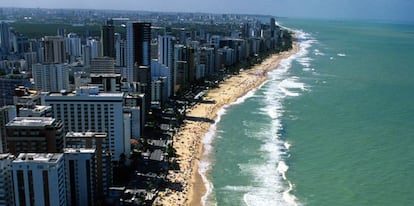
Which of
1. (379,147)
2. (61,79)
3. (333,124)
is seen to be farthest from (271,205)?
(61,79)

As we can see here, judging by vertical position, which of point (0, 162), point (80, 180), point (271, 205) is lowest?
point (271, 205)

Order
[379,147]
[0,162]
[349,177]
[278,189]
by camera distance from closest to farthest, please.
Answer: [0,162], [278,189], [349,177], [379,147]

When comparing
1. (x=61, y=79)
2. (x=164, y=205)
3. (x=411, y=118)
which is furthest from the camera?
(x=61, y=79)

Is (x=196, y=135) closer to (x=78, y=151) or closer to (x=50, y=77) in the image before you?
(x=78, y=151)

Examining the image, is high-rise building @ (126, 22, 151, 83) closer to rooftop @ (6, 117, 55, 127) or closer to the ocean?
the ocean

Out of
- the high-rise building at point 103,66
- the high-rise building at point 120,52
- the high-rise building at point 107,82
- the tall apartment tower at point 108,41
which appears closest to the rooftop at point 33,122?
the high-rise building at point 107,82

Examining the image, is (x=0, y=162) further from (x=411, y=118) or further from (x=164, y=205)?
(x=411, y=118)

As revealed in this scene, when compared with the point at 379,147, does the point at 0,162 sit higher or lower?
higher

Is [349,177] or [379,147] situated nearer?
[349,177]
